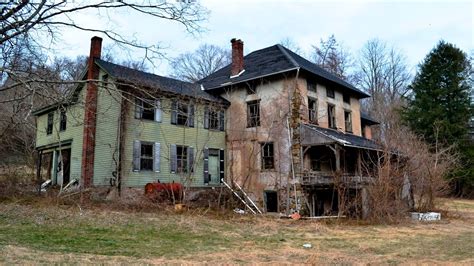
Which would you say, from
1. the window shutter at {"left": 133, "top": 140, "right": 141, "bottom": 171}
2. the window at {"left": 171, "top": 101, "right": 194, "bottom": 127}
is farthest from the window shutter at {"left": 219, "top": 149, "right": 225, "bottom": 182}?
the window shutter at {"left": 133, "top": 140, "right": 141, "bottom": 171}

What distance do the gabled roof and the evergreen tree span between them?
12267 mm

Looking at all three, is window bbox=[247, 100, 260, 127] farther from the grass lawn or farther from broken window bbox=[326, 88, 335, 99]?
the grass lawn

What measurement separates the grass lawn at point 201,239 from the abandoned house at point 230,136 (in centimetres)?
405

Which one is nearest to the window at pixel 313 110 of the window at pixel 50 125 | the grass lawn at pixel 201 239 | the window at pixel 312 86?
the window at pixel 312 86

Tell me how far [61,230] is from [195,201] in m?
9.48

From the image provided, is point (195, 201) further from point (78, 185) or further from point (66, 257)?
point (66, 257)

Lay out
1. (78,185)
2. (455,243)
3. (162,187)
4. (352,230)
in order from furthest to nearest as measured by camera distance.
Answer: (78,185) < (162,187) < (352,230) < (455,243)

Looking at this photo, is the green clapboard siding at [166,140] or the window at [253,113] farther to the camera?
the window at [253,113]

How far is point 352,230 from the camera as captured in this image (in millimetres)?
13578

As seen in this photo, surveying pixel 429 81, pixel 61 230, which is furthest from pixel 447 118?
pixel 61 230

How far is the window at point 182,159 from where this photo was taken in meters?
19.9

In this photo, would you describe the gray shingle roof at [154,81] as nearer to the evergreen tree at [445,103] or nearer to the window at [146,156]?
the window at [146,156]

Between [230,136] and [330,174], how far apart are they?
637cm

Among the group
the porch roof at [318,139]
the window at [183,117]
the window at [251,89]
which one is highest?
the window at [251,89]
